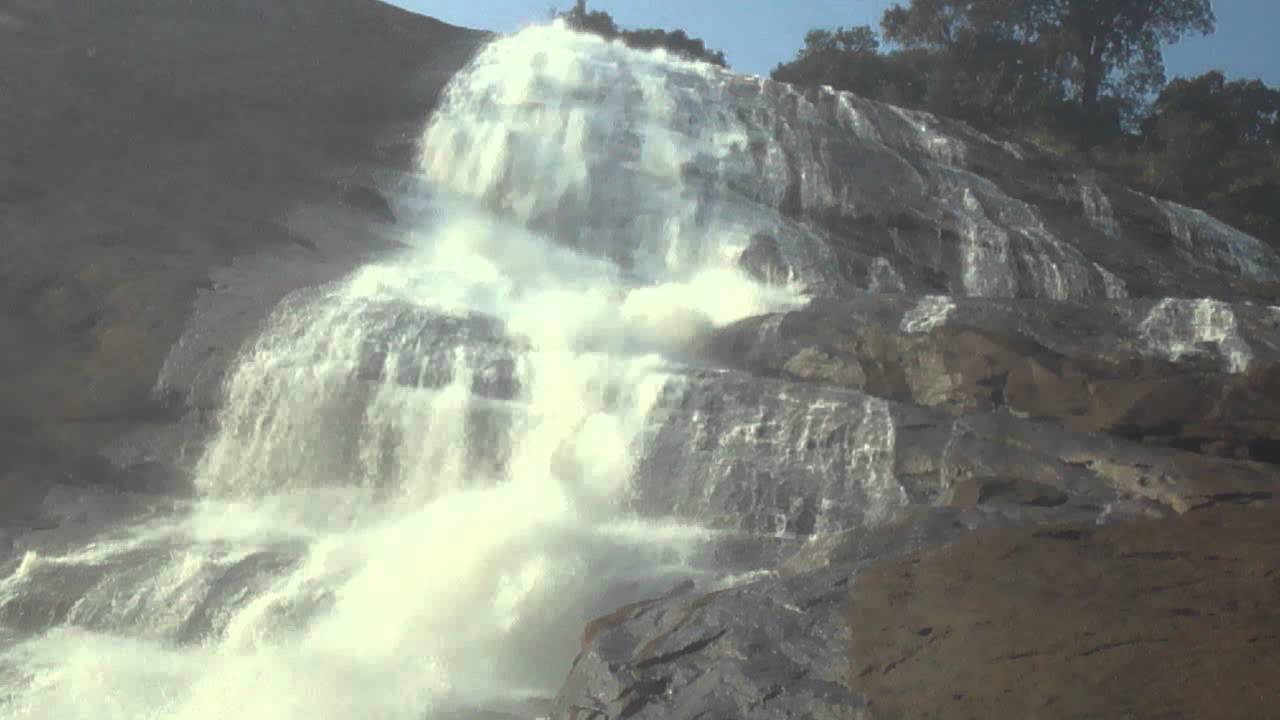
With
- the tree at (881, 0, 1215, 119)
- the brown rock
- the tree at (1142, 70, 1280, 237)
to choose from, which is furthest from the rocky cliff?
the tree at (881, 0, 1215, 119)

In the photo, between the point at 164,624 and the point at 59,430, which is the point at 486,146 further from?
the point at 164,624

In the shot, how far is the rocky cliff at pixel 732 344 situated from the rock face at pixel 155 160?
0.08 metres

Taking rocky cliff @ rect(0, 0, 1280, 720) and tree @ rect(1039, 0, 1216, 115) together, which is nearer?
rocky cliff @ rect(0, 0, 1280, 720)

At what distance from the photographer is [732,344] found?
60.5 feet

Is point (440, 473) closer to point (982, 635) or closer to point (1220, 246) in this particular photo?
point (982, 635)

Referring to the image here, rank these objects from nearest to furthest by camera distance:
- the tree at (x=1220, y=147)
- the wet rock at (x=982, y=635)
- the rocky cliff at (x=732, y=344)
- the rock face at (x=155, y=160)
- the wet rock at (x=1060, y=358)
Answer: the wet rock at (x=982, y=635) → the rocky cliff at (x=732, y=344) → the wet rock at (x=1060, y=358) → the rock face at (x=155, y=160) → the tree at (x=1220, y=147)

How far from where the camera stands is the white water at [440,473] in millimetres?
11844

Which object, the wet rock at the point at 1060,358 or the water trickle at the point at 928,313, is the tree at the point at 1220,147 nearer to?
the wet rock at the point at 1060,358

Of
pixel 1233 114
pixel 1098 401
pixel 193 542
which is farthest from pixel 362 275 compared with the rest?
pixel 1233 114

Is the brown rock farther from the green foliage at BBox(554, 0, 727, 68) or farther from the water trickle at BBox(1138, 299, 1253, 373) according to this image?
the green foliage at BBox(554, 0, 727, 68)

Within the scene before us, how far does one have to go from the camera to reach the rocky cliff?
29.0ft

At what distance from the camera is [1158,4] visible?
43312mm

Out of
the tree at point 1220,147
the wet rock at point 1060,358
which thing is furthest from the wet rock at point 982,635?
the tree at point 1220,147

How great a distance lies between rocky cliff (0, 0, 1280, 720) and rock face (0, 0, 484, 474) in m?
0.08
